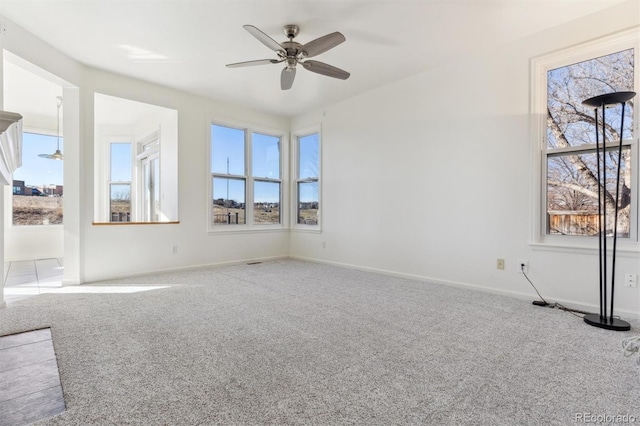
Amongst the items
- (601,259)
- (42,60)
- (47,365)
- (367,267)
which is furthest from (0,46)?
(601,259)

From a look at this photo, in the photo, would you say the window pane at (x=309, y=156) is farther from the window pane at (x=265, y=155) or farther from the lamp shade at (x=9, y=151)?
the lamp shade at (x=9, y=151)

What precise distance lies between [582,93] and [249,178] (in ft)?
15.2

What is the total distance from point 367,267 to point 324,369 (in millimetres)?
3026

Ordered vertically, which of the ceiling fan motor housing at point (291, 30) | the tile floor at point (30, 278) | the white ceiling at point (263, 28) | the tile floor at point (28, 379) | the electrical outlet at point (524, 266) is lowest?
the tile floor at point (28, 379)

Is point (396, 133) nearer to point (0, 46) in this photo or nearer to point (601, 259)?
point (601, 259)

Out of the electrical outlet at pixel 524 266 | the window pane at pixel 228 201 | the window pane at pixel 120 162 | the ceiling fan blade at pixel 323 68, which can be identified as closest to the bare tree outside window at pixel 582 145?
the electrical outlet at pixel 524 266

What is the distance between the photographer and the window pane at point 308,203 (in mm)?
5722

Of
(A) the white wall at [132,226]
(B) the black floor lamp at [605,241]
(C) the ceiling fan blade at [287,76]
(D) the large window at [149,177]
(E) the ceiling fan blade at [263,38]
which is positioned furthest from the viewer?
(D) the large window at [149,177]

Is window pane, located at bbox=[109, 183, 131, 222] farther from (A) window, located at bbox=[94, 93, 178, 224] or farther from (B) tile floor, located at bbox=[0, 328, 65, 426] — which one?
(B) tile floor, located at bbox=[0, 328, 65, 426]

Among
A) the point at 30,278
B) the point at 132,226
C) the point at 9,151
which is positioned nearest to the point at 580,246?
the point at 9,151

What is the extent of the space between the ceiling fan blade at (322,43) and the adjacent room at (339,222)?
30mm

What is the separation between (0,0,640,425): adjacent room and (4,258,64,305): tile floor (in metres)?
0.07

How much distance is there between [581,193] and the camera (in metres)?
3.00

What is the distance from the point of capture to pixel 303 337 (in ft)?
7.41
